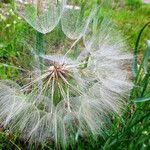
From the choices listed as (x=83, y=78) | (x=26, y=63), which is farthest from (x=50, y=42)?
(x=83, y=78)

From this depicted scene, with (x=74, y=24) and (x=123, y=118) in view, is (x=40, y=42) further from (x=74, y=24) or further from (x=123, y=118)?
(x=123, y=118)

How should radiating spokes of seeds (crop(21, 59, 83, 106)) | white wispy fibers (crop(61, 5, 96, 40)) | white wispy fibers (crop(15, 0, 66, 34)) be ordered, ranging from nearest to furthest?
radiating spokes of seeds (crop(21, 59, 83, 106)) → white wispy fibers (crop(15, 0, 66, 34)) → white wispy fibers (crop(61, 5, 96, 40))

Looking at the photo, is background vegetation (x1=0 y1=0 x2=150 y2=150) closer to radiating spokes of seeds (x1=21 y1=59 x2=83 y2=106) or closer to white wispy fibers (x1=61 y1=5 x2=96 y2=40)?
white wispy fibers (x1=61 y1=5 x2=96 y2=40)

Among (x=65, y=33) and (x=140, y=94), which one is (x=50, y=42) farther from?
(x=140, y=94)

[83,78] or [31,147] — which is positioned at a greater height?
[83,78]

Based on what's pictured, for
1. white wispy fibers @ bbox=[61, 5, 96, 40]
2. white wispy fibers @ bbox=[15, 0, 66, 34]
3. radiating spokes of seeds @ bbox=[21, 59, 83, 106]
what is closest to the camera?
radiating spokes of seeds @ bbox=[21, 59, 83, 106]

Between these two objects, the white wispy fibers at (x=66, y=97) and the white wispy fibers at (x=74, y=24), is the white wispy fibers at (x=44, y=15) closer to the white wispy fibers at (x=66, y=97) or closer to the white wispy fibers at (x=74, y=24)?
the white wispy fibers at (x=74, y=24)

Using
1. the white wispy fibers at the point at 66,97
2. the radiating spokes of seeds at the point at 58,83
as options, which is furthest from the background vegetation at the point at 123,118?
the radiating spokes of seeds at the point at 58,83

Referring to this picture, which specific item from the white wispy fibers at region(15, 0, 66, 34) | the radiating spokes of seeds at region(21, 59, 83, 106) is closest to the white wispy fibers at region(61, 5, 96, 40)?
the white wispy fibers at region(15, 0, 66, 34)

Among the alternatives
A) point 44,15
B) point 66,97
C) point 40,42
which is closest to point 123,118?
point 66,97
